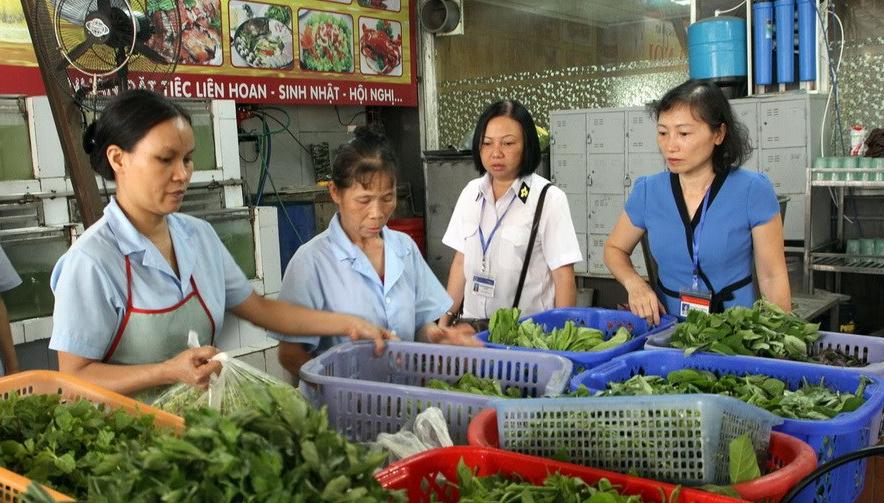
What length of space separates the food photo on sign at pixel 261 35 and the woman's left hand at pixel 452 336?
161 inches

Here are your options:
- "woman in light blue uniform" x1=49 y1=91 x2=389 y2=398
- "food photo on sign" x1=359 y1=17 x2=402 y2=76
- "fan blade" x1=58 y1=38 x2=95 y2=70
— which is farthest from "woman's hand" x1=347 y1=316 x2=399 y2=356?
"food photo on sign" x1=359 y1=17 x2=402 y2=76

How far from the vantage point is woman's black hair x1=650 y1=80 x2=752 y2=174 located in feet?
7.70

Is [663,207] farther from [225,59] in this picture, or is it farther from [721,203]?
[225,59]

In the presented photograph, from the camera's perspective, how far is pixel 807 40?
5.16m

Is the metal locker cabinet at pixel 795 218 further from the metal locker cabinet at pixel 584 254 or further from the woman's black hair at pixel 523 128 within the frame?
the woman's black hair at pixel 523 128

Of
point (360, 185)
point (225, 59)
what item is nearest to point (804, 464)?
point (360, 185)

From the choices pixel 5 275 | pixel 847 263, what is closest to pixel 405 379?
pixel 5 275

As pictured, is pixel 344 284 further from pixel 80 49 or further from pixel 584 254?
pixel 584 254

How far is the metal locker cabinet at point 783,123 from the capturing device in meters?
5.16

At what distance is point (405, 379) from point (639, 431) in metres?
0.79

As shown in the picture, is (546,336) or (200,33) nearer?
(546,336)

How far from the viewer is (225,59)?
557cm

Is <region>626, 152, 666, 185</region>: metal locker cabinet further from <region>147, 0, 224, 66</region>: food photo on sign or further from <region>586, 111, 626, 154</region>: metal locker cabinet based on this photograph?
<region>147, 0, 224, 66</region>: food photo on sign

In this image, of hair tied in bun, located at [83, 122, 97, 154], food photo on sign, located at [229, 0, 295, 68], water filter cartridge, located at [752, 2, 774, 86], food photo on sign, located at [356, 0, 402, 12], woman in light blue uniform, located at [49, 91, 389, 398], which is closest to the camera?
woman in light blue uniform, located at [49, 91, 389, 398]
